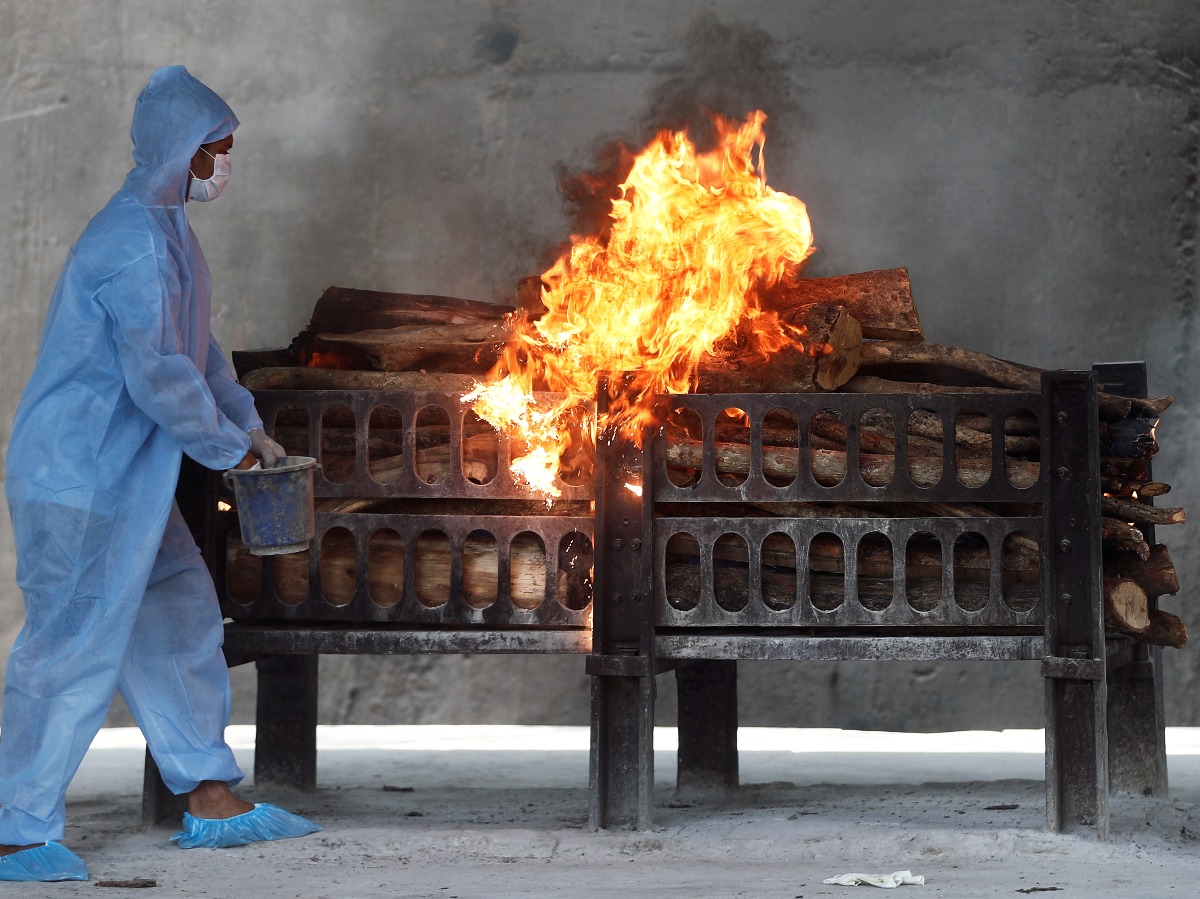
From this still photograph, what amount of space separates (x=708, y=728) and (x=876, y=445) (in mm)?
1250

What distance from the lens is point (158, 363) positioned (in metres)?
3.59

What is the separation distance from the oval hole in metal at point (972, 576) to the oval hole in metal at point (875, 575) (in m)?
0.16

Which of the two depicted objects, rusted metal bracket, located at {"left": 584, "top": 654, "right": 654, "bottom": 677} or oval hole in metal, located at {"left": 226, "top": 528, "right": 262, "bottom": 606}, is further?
oval hole in metal, located at {"left": 226, "top": 528, "right": 262, "bottom": 606}

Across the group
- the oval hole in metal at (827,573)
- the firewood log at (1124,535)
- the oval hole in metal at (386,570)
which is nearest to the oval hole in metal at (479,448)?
the oval hole in metal at (386,570)

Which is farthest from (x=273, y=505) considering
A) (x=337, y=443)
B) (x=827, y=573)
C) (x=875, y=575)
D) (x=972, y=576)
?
(x=972, y=576)

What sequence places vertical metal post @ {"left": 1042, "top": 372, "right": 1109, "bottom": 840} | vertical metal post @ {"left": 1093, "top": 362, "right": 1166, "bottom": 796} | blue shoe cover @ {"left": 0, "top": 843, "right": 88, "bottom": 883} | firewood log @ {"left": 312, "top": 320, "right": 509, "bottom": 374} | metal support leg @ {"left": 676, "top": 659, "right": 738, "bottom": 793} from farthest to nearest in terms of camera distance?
metal support leg @ {"left": 676, "top": 659, "right": 738, "bottom": 793}, vertical metal post @ {"left": 1093, "top": 362, "right": 1166, "bottom": 796}, firewood log @ {"left": 312, "top": 320, "right": 509, "bottom": 374}, vertical metal post @ {"left": 1042, "top": 372, "right": 1109, "bottom": 840}, blue shoe cover @ {"left": 0, "top": 843, "right": 88, "bottom": 883}

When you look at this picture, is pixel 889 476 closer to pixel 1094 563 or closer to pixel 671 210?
pixel 1094 563

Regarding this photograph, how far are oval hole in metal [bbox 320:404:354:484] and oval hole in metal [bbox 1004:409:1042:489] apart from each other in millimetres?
1679

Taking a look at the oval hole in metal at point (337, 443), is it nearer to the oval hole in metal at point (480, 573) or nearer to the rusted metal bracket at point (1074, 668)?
the oval hole in metal at point (480, 573)

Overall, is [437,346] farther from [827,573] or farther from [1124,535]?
[1124,535]

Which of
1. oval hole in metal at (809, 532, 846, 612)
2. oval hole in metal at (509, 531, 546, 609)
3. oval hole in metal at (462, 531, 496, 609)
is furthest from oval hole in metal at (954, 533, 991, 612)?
oval hole in metal at (462, 531, 496, 609)

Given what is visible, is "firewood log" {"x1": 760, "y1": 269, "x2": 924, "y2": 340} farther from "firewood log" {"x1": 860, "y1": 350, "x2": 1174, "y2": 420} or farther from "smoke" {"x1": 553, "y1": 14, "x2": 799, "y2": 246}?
"smoke" {"x1": 553, "y1": 14, "x2": 799, "y2": 246}

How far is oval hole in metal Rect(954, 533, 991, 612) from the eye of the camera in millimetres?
3846

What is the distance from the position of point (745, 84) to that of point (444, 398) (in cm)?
355
